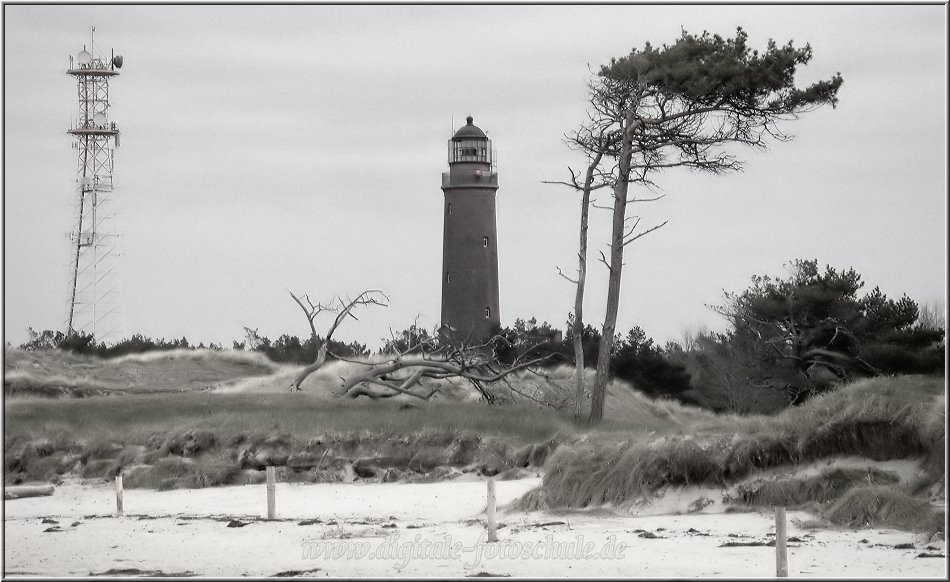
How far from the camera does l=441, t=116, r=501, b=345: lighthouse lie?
51.2 metres

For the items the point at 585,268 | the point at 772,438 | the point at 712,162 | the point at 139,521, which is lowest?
the point at 139,521

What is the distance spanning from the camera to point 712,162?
102 feet

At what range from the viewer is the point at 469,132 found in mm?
52812

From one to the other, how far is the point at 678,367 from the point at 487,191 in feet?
41.1

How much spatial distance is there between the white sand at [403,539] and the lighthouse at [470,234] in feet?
94.5

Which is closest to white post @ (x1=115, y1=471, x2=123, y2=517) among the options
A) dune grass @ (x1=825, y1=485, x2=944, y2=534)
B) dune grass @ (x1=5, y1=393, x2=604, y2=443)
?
dune grass @ (x1=5, y1=393, x2=604, y2=443)

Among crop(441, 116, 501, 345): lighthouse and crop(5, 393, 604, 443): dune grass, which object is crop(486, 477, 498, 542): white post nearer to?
crop(5, 393, 604, 443): dune grass

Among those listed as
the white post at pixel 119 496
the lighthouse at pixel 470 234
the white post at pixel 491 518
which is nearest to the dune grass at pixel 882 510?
the white post at pixel 491 518

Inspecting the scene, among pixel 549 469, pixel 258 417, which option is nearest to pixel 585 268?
pixel 258 417

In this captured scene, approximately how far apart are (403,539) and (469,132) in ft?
122

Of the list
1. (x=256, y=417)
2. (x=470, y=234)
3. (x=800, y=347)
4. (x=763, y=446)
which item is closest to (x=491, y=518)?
(x=763, y=446)

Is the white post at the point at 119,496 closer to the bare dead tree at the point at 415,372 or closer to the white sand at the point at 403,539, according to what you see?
the white sand at the point at 403,539

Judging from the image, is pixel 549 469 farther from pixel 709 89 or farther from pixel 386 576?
pixel 709 89

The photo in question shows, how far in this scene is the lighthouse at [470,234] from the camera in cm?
5125
